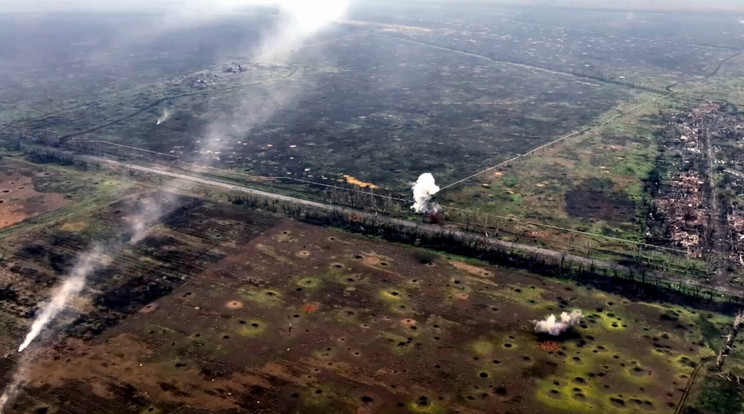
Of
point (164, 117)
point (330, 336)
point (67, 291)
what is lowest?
point (67, 291)

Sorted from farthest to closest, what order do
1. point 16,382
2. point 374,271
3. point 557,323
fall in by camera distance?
1. point 374,271
2. point 557,323
3. point 16,382

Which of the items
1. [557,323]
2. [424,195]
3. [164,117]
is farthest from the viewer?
[164,117]

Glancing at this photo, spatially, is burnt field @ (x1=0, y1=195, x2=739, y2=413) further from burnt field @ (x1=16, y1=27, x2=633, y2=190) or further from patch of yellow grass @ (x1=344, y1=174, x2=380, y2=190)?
burnt field @ (x1=16, y1=27, x2=633, y2=190)

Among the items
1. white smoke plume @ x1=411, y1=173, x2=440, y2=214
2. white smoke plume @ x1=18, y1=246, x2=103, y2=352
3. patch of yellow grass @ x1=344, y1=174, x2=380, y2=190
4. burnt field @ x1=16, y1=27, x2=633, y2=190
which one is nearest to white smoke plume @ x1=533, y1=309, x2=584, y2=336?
white smoke plume @ x1=411, y1=173, x2=440, y2=214

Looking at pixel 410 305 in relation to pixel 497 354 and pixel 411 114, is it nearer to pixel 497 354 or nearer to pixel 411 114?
pixel 497 354

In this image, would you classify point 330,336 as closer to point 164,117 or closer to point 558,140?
point 558,140

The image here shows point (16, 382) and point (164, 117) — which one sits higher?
point (164, 117)

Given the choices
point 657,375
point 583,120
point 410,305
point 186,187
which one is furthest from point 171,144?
point 657,375

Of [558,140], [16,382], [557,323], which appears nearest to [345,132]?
[558,140]
